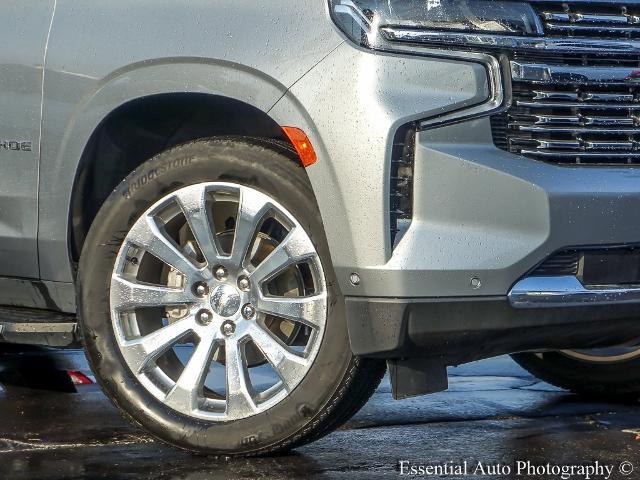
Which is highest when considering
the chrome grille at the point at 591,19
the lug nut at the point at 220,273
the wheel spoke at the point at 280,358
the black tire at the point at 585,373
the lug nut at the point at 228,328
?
the chrome grille at the point at 591,19

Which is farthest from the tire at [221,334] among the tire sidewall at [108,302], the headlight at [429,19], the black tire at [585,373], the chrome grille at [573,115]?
the black tire at [585,373]

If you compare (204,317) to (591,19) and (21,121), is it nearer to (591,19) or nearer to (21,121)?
(21,121)

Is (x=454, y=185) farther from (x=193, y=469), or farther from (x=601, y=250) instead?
(x=193, y=469)

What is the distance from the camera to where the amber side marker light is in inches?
154

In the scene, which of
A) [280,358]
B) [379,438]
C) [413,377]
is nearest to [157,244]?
[280,358]

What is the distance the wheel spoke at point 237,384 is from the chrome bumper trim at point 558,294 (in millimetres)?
855

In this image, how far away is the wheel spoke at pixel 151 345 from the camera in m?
4.31

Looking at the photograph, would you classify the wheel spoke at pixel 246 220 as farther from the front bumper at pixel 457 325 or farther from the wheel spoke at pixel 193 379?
the front bumper at pixel 457 325

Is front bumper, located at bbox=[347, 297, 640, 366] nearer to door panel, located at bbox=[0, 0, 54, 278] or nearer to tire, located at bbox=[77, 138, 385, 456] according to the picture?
tire, located at bbox=[77, 138, 385, 456]

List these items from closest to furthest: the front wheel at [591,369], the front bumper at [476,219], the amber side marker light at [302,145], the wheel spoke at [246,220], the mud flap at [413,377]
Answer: the front bumper at [476,219], the amber side marker light at [302,145], the mud flap at [413,377], the wheel spoke at [246,220], the front wheel at [591,369]

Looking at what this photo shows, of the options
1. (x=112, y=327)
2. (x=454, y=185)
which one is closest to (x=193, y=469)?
(x=112, y=327)

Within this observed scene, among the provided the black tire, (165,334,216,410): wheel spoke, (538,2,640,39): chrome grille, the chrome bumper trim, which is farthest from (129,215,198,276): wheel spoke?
the black tire

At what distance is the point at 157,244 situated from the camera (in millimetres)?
4324

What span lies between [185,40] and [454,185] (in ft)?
3.07
